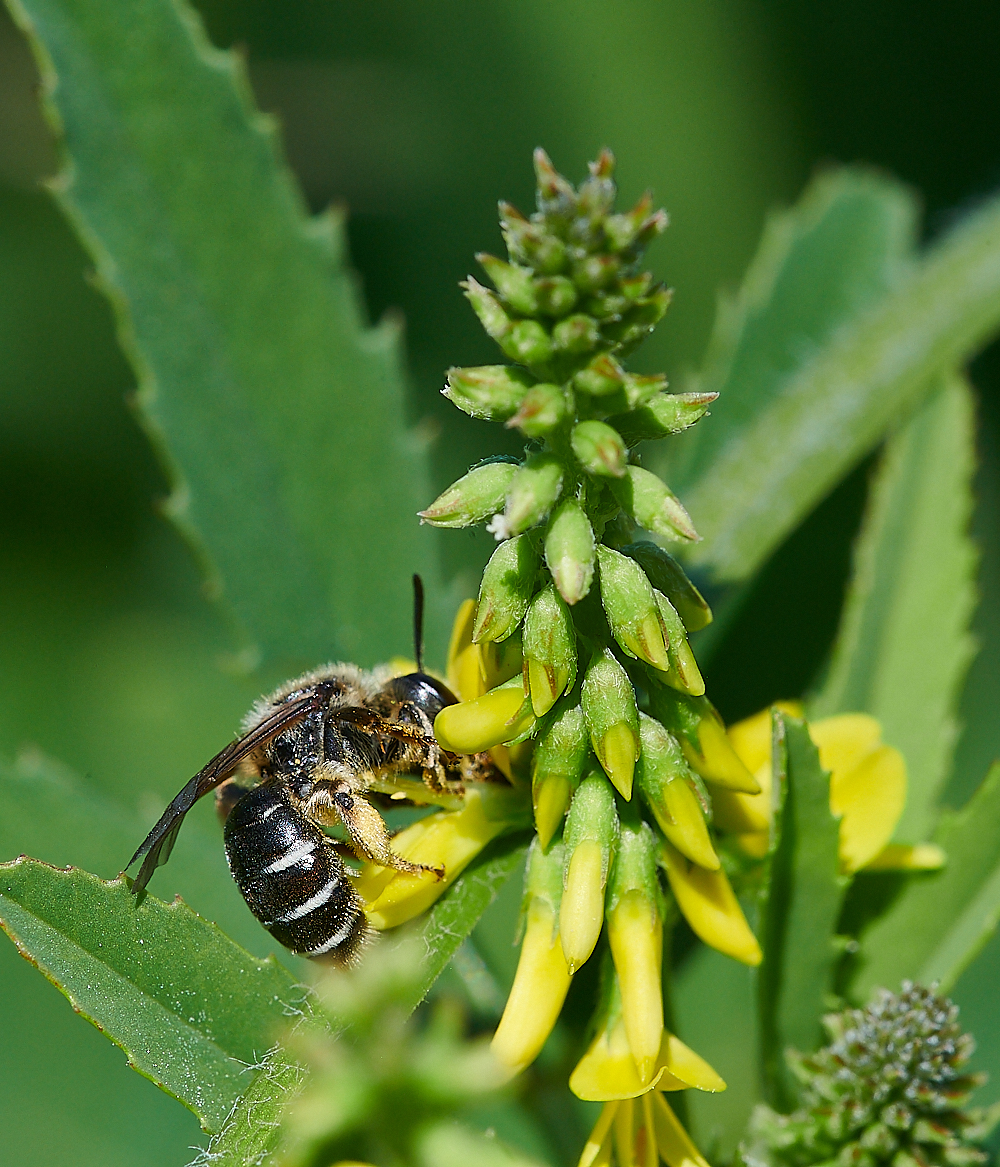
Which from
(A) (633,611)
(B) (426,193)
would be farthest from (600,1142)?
(B) (426,193)

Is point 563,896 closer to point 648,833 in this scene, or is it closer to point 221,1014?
point 648,833

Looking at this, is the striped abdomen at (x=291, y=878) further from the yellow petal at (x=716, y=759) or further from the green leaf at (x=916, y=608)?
the green leaf at (x=916, y=608)

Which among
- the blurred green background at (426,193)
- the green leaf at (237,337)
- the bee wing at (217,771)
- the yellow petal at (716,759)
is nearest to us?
the yellow petal at (716,759)

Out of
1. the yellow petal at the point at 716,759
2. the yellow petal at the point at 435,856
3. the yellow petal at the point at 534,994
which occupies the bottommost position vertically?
the yellow petal at the point at 534,994

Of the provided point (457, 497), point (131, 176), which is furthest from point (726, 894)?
point (131, 176)

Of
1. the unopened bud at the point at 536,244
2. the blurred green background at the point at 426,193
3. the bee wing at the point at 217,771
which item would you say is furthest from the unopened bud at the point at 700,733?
the blurred green background at the point at 426,193
